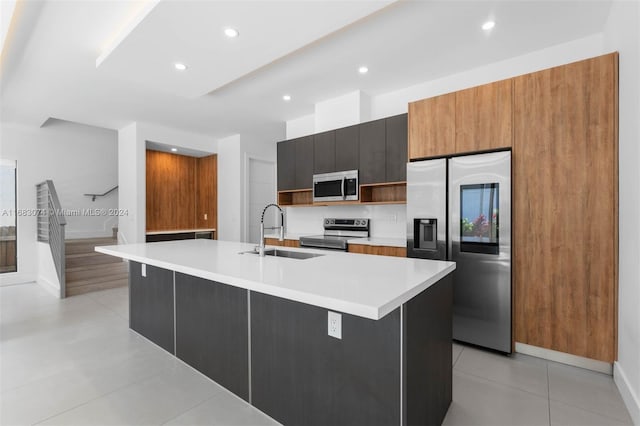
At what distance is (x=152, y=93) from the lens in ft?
13.6

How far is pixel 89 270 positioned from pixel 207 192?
9.04 feet

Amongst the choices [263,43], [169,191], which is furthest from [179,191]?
[263,43]

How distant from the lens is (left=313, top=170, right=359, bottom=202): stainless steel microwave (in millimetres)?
4039

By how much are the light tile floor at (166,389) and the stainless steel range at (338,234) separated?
1754 mm

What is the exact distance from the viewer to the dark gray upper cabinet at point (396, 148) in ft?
11.8

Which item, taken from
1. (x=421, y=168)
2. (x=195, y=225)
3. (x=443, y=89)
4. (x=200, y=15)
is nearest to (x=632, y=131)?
(x=421, y=168)

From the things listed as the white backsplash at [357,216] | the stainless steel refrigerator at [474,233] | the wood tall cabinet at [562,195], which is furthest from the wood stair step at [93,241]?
the wood tall cabinet at [562,195]

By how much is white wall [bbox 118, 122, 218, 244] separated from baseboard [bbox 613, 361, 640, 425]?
6009mm

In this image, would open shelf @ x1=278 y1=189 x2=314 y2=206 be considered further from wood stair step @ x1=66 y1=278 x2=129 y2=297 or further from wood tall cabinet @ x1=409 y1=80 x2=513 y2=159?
wood stair step @ x1=66 y1=278 x2=129 y2=297

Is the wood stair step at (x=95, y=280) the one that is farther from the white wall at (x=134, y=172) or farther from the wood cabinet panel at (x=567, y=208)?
the wood cabinet panel at (x=567, y=208)

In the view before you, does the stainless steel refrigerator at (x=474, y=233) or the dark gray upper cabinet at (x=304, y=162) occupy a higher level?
the dark gray upper cabinet at (x=304, y=162)

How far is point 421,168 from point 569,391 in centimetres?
200

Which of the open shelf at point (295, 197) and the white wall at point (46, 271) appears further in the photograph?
the open shelf at point (295, 197)

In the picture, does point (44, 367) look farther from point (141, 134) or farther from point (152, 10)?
point (141, 134)
